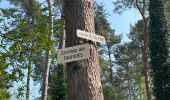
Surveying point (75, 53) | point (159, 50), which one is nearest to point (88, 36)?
point (75, 53)

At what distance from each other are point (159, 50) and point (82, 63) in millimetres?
23186

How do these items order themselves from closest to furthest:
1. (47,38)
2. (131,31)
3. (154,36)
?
1. (47,38)
2. (154,36)
3. (131,31)

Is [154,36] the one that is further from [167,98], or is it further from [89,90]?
[89,90]

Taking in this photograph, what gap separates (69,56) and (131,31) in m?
39.2

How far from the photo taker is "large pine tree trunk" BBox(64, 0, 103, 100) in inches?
218

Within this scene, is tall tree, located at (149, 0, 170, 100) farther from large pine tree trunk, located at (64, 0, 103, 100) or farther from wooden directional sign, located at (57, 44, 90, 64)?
wooden directional sign, located at (57, 44, 90, 64)

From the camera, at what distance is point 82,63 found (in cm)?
562

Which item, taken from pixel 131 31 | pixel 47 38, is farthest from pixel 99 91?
pixel 131 31

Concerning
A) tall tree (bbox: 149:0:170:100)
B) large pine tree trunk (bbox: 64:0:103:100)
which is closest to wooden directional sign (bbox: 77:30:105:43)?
large pine tree trunk (bbox: 64:0:103:100)

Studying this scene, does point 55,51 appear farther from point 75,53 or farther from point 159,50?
point 159,50

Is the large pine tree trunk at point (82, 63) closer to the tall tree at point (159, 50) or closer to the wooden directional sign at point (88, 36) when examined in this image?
the wooden directional sign at point (88, 36)

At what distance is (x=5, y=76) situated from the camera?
27.5 feet

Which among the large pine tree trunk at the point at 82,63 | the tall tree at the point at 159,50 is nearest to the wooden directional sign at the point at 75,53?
the large pine tree trunk at the point at 82,63

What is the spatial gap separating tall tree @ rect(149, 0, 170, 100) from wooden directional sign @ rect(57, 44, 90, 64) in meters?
22.1
